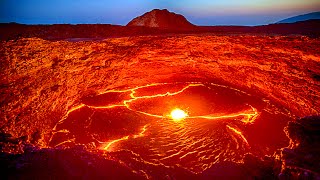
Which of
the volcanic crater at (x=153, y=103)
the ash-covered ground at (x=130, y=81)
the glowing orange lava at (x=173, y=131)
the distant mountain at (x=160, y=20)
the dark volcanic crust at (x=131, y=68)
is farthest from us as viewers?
the distant mountain at (x=160, y=20)

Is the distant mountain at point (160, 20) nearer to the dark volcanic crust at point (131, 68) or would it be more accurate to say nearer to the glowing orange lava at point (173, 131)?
the dark volcanic crust at point (131, 68)

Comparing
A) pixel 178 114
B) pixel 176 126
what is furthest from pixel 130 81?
pixel 176 126

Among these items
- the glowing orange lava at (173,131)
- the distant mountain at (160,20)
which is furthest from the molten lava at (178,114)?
the distant mountain at (160,20)

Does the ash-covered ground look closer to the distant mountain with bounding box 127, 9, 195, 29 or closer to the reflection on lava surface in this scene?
the reflection on lava surface

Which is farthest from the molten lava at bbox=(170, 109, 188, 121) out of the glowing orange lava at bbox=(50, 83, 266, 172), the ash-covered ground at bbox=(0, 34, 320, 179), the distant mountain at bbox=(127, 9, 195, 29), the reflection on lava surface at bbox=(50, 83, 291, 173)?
the distant mountain at bbox=(127, 9, 195, 29)

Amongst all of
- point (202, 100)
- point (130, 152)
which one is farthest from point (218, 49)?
point (130, 152)

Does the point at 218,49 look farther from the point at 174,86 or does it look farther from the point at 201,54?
the point at 174,86

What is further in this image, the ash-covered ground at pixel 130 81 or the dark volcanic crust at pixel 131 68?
the dark volcanic crust at pixel 131 68
